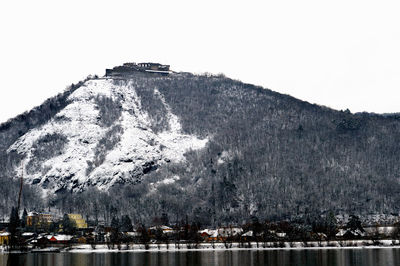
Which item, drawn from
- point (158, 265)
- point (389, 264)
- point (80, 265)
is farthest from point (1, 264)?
point (389, 264)

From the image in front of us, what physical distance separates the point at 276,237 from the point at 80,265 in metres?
94.2

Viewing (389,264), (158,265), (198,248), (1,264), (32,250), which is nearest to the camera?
(389,264)

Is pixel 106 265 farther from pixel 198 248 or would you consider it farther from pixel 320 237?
pixel 320 237

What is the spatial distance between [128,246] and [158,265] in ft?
265

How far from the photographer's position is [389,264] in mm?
97250

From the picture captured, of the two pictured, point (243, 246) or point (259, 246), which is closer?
point (243, 246)

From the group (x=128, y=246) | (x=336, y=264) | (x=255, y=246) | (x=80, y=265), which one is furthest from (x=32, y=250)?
(x=336, y=264)

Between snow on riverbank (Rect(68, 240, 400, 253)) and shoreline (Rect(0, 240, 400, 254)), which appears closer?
shoreline (Rect(0, 240, 400, 254))

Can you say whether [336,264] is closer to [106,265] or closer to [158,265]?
[158,265]

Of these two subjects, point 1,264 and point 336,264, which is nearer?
point 336,264

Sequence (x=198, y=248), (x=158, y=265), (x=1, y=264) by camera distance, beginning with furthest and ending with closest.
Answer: (x=198, y=248)
(x=1, y=264)
(x=158, y=265)

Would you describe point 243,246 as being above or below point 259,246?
above

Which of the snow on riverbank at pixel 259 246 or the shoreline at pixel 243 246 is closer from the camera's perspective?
the shoreline at pixel 243 246

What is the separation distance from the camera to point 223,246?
7397 inches
